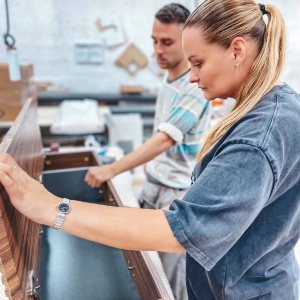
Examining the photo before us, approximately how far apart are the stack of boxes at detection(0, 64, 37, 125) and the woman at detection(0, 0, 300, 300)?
5.65 ft

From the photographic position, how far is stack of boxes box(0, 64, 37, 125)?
2.24 metres

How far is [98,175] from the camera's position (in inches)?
56.0

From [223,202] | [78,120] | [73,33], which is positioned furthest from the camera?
[73,33]

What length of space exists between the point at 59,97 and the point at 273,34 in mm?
2885

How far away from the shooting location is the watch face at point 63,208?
643 millimetres

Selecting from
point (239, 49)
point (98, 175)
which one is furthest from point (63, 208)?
point (98, 175)

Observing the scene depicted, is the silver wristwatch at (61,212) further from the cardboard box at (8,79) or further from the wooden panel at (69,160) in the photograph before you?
the cardboard box at (8,79)

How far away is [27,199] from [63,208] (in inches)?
2.8

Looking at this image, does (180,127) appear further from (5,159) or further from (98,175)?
(5,159)

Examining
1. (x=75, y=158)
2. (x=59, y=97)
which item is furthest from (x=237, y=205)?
(x=59, y=97)

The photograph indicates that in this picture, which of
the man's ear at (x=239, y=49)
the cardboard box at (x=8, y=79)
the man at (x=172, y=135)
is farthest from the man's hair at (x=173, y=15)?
the cardboard box at (x=8, y=79)

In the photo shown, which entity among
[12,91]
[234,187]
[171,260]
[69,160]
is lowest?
[171,260]

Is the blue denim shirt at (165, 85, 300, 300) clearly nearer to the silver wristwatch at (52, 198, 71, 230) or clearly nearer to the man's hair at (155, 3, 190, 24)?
the silver wristwatch at (52, 198, 71, 230)

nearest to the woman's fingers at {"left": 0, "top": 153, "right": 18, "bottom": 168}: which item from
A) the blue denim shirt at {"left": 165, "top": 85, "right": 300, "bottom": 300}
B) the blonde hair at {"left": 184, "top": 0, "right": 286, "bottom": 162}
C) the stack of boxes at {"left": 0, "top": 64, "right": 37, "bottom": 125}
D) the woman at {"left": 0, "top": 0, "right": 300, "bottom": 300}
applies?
the woman at {"left": 0, "top": 0, "right": 300, "bottom": 300}
